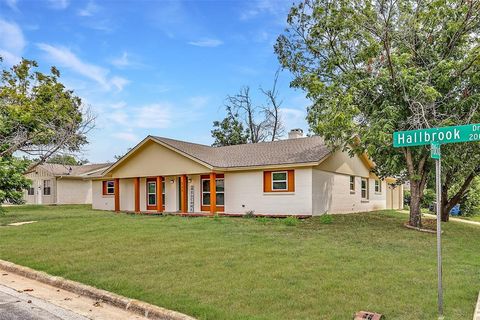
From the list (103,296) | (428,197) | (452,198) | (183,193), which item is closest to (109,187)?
(183,193)

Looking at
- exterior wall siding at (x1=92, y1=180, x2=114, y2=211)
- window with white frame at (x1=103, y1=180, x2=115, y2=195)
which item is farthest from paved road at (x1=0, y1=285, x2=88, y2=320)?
window with white frame at (x1=103, y1=180, x2=115, y2=195)

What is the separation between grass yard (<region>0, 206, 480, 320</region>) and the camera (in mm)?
5695

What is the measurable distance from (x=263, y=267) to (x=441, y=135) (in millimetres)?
4226

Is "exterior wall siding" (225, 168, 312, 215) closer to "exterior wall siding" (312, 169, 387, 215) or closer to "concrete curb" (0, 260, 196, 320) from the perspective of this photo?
"exterior wall siding" (312, 169, 387, 215)

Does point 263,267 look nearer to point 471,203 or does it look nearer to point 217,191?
point 217,191

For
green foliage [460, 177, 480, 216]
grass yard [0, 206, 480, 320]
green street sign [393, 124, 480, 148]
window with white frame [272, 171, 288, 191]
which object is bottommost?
green foliage [460, 177, 480, 216]

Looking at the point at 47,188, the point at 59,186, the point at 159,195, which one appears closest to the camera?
the point at 159,195

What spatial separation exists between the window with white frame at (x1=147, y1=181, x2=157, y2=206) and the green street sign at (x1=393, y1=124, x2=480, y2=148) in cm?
2035

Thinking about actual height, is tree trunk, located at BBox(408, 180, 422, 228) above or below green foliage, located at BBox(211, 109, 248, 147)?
below

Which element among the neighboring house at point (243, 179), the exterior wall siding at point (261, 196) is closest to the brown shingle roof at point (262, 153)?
the neighboring house at point (243, 179)

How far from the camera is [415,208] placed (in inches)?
633

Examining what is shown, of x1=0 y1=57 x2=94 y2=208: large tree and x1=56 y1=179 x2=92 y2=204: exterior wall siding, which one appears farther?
x1=56 y1=179 x2=92 y2=204: exterior wall siding

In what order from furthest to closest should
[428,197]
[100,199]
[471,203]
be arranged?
[428,197] < [471,203] < [100,199]

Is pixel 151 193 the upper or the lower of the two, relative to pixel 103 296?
upper
